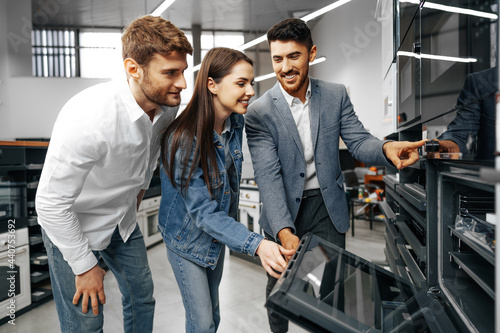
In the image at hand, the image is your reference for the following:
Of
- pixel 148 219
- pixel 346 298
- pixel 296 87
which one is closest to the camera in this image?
pixel 346 298

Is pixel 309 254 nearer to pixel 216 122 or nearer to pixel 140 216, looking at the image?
pixel 216 122

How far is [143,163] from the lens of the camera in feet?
4.97

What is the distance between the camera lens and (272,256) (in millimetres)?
1082

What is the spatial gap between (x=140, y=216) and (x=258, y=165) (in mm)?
3023

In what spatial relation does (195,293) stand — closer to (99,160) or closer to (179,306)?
(99,160)

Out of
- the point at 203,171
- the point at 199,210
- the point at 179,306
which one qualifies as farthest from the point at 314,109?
the point at 179,306

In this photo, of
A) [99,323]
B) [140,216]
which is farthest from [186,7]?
[99,323]

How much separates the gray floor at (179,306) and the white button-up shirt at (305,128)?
1.18 m

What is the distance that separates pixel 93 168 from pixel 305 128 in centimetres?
Answer: 98

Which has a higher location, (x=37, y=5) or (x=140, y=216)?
(x=37, y=5)

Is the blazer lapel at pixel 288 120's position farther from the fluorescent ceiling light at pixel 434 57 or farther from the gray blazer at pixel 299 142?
the fluorescent ceiling light at pixel 434 57

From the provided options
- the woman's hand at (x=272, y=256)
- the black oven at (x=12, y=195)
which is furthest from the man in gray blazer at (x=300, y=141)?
the black oven at (x=12, y=195)

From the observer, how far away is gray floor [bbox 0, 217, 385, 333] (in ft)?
8.33

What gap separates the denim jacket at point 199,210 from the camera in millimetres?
1319
